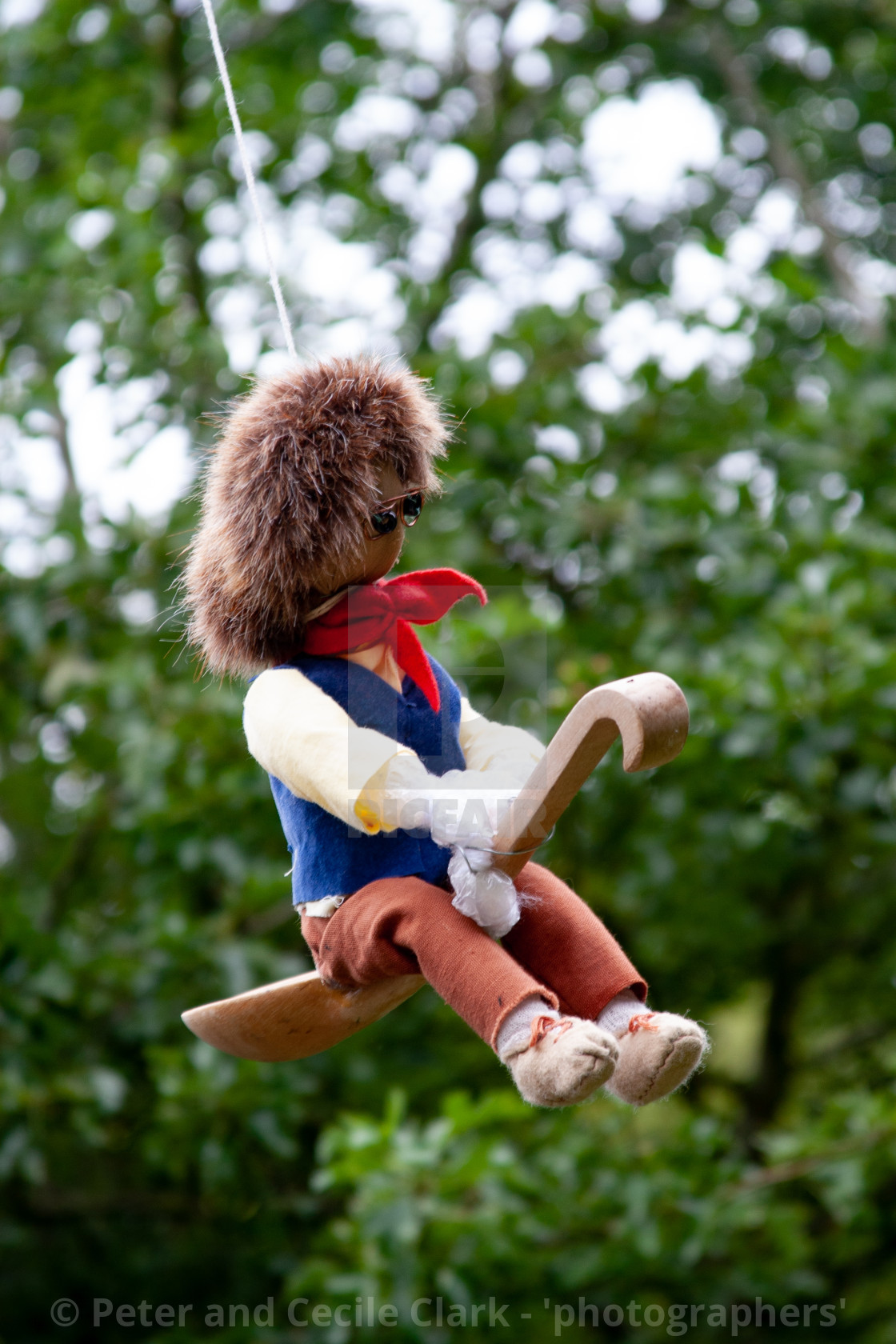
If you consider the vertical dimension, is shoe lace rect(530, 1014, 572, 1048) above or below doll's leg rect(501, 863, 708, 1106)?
above

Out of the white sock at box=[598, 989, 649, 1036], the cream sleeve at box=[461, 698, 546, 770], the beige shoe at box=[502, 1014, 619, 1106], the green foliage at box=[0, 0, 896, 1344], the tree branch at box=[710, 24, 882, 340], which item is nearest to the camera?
the beige shoe at box=[502, 1014, 619, 1106]

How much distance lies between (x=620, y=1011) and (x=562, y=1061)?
17cm

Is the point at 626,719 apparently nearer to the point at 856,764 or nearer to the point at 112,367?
the point at 856,764

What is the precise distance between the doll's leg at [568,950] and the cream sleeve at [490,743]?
4.1 inches

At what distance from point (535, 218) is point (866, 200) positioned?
1243 mm

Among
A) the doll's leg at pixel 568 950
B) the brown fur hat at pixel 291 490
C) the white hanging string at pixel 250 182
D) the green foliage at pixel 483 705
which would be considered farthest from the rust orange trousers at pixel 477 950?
the green foliage at pixel 483 705

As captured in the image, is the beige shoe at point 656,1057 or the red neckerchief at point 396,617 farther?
the red neckerchief at point 396,617

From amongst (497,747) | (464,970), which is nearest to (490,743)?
(497,747)

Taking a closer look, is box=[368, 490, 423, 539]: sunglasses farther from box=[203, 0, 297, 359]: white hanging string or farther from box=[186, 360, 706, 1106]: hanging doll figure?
box=[203, 0, 297, 359]: white hanging string

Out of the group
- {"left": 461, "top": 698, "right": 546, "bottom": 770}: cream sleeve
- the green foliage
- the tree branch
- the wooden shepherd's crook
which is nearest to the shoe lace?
the wooden shepherd's crook

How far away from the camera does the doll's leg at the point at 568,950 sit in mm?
1099

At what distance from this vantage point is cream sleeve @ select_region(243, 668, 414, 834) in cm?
100

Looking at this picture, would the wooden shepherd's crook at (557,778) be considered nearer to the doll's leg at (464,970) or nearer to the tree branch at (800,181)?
the doll's leg at (464,970)

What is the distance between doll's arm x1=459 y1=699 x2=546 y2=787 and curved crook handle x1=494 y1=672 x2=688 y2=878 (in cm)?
12
